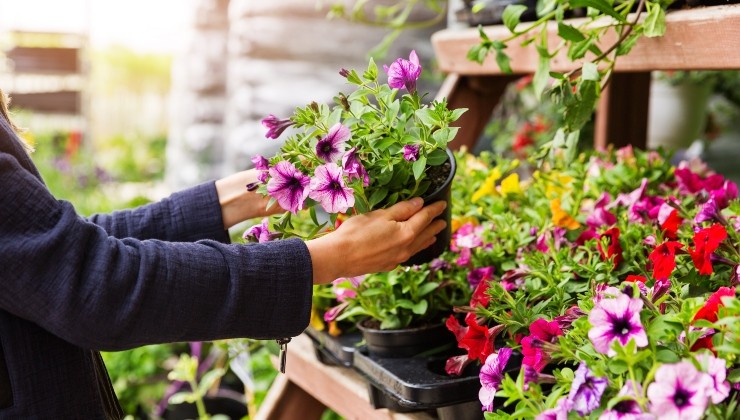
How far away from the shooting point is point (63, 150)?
5.61m

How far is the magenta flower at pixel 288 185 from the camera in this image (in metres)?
0.84

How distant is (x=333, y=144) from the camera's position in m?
0.84

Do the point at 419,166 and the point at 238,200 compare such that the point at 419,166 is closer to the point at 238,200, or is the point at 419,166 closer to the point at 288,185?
the point at 288,185

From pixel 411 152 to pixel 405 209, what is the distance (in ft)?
0.21

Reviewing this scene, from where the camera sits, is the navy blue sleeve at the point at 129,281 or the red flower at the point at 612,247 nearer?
the navy blue sleeve at the point at 129,281

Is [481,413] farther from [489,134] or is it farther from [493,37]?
[489,134]

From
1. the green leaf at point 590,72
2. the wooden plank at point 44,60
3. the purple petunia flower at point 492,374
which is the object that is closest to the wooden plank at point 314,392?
the purple petunia flower at point 492,374

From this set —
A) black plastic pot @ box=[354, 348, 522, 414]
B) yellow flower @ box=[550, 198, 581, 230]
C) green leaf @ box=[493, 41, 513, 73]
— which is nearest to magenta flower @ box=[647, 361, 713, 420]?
black plastic pot @ box=[354, 348, 522, 414]

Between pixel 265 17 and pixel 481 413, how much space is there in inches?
65.9

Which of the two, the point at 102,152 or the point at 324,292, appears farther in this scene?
the point at 102,152

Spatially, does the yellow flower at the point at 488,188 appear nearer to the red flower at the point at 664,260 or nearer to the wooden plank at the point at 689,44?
the wooden plank at the point at 689,44

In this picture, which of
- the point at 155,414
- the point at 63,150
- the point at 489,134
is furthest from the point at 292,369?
the point at 63,150

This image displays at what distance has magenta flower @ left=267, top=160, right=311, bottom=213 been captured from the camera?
0.84 meters

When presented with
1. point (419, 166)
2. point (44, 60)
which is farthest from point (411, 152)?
point (44, 60)
